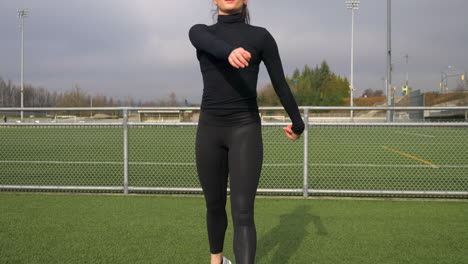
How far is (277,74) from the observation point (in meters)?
2.63

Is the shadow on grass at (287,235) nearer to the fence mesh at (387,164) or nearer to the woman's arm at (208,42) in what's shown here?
the fence mesh at (387,164)

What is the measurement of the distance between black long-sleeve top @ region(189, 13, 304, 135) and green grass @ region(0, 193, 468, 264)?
193cm

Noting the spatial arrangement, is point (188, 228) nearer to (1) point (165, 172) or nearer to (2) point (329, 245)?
(2) point (329, 245)

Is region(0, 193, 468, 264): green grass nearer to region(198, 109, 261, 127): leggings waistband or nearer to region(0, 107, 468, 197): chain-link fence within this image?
region(0, 107, 468, 197): chain-link fence

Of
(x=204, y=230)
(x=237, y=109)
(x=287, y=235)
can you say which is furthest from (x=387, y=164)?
(x=237, y=109)

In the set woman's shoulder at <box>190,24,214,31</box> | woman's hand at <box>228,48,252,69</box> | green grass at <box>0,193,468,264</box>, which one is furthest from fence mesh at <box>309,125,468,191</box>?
woman's hand at <box>228,48,252,69</box>

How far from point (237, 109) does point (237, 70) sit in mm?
227

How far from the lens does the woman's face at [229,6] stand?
2.63 meters

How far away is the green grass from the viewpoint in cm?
411

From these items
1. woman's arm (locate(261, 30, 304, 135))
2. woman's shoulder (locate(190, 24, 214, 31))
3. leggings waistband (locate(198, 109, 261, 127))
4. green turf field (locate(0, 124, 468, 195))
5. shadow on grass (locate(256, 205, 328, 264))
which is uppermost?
woman's shoulder (locate(190, 24, 214, 31))

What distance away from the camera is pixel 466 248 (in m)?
4.38

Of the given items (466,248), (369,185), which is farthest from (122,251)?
(369,185)

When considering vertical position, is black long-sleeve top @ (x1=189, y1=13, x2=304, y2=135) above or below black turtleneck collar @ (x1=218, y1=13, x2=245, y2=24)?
below

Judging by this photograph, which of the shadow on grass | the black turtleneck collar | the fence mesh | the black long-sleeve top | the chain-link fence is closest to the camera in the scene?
the black long-sleeve top
